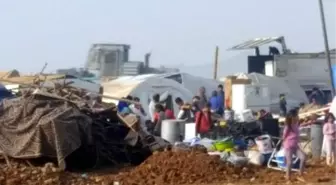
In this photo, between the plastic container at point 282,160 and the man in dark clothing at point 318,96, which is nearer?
the plastic container at point 282,160

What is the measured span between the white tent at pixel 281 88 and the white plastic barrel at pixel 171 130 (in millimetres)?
14428

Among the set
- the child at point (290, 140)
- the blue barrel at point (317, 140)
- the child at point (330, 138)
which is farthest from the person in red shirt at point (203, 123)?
the child at point (290, 140)

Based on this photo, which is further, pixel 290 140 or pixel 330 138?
pixel 330 138

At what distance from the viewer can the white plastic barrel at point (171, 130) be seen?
23.2 metres

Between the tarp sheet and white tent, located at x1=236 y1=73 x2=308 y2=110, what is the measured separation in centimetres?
1901

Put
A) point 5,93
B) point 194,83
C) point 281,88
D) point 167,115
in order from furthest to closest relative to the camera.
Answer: point 281,88 → point 194,83 → point 167,115 → point 5,93

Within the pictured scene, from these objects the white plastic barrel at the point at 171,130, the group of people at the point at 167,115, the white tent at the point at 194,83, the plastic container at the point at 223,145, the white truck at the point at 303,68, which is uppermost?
the white truck at the point at 303,68

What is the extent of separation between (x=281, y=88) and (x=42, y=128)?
21.7 m

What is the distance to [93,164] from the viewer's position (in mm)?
19344

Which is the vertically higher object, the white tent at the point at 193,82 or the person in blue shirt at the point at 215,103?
the white tent at the point at 193,82

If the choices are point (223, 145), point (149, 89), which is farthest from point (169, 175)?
point (149, 89)

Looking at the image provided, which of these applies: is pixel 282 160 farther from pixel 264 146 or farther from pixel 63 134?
pixel 63 134

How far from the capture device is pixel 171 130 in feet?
→ 76.4

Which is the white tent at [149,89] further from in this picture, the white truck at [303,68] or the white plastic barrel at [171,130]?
the white plastic barrel at [171,130]
